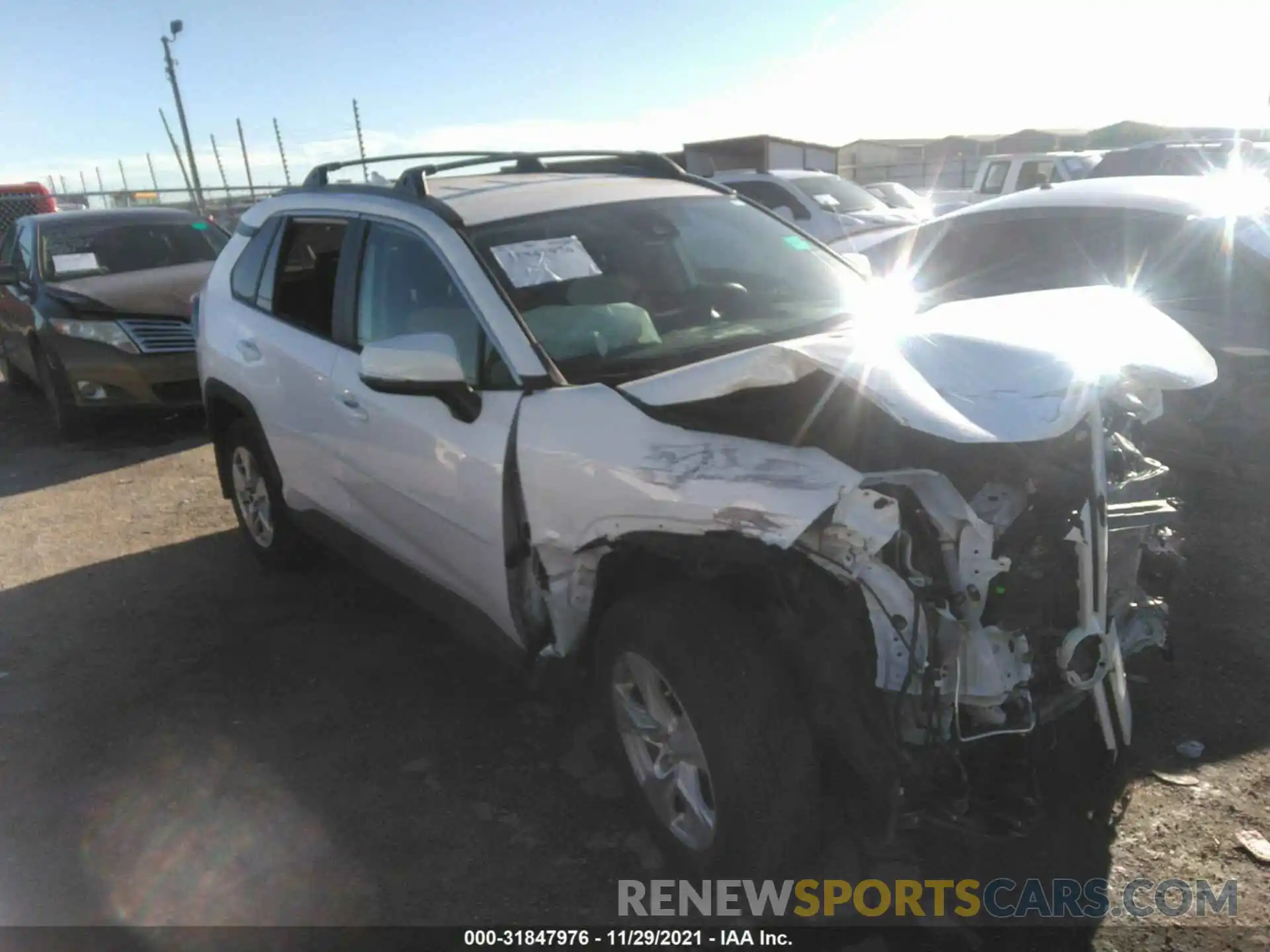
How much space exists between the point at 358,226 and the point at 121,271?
20.0 ft

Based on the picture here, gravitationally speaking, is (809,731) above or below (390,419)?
below

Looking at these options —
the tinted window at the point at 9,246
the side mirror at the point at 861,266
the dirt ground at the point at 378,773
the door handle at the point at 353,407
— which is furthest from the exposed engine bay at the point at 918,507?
the tinted window at the point at 9,246

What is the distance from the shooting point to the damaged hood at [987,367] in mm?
2168

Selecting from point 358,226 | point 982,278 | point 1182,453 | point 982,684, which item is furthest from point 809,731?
point 982,278

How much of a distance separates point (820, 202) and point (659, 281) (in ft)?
28.6

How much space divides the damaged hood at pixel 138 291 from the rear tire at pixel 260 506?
11.6 ft

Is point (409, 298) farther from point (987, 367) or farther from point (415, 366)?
point (987, 367)

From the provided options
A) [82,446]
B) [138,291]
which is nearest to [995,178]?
[138,291]

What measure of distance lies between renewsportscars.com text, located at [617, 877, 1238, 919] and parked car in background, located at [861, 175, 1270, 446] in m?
2.40

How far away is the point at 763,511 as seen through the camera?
2.21m

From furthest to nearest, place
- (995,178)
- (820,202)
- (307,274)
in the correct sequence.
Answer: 1. (995,178)
2. (820,202)
3. (307,274)

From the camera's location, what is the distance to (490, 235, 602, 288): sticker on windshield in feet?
10.5

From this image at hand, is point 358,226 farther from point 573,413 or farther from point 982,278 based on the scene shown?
point 982,278

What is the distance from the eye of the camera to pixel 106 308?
8023mm
